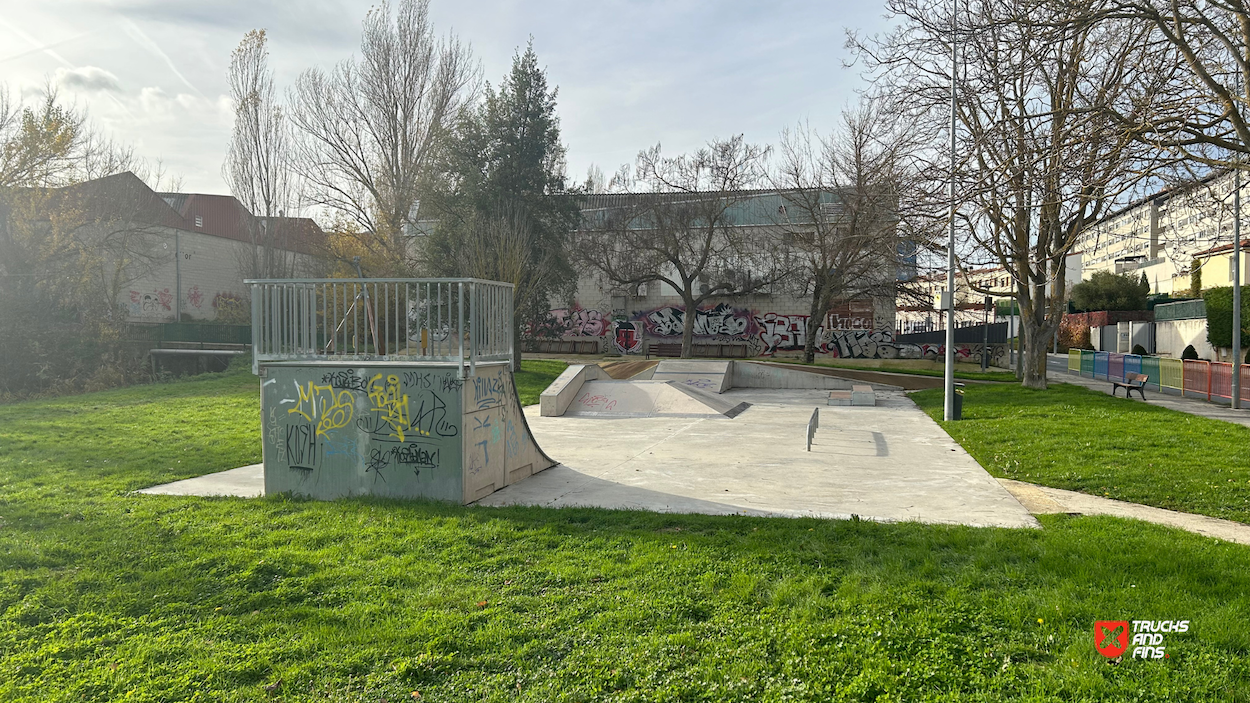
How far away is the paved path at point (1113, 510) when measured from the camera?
666 centimetres

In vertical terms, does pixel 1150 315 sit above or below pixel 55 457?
above

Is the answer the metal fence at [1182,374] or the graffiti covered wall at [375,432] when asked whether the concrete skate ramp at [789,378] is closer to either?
the metal fence at [1182,374]

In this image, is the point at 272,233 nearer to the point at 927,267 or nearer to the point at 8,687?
the point at 927,267

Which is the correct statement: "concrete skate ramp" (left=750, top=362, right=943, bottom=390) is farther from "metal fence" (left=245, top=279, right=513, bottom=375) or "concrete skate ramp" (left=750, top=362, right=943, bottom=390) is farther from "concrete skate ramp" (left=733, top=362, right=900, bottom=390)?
"metal fence" (left=245, top=279, right=513, bottom=375)

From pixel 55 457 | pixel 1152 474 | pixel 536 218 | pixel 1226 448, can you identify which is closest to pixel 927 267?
pixel 536 218

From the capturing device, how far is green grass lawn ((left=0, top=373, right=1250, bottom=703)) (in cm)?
374

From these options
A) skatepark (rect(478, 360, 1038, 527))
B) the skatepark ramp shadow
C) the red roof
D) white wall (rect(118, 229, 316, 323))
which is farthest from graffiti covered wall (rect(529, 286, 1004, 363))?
skatepark (rect(478, 360, 1038, 527))

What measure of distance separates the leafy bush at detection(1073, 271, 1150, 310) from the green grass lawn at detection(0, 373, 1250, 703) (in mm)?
52856

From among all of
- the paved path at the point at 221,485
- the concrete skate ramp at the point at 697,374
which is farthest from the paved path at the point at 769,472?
the concrete skate ramp at the point at 697,374

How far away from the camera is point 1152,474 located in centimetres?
923

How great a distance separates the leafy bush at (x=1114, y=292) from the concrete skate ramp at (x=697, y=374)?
39004mm

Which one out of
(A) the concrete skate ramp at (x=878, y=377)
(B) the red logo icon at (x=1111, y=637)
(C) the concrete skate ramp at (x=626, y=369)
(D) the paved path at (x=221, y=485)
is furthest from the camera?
(A) the concrete skate ramp at (x=878, y=377)

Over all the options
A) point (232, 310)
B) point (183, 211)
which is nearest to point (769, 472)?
point (232, 310)

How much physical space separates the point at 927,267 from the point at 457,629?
2791 centimetres
